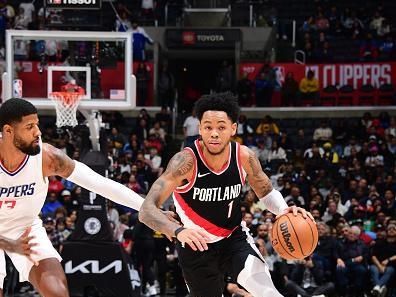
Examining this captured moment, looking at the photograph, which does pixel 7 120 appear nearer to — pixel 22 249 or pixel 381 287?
pixel 22 249

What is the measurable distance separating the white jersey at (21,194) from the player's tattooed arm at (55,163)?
2.2 inches

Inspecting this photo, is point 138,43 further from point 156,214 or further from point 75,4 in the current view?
point 156,214

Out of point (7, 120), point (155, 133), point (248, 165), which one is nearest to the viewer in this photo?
point (7, 120)

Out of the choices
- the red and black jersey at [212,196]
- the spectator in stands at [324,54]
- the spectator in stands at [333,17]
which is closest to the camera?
the red and black jersey at [212,196]

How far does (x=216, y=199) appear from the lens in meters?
7.18

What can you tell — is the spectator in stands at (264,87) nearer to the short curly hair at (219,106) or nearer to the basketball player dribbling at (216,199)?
the basketball player dribbling at (216,199)

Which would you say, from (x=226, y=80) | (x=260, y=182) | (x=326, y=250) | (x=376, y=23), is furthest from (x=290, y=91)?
(x=260, y=182)

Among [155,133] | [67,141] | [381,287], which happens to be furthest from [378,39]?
[381,287]

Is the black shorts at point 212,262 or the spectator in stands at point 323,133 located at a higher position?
the spectator in stands at point 323,133

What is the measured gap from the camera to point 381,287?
14.5 meters

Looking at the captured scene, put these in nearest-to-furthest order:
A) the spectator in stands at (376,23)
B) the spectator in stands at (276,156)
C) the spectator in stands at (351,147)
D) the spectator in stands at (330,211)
Answer: 1. the spectator in stands at (330,211)
2. the spectator in stands at (276,156)
3. the spectator in stands at (351,147)
4. the spectator in stands at (376,23)

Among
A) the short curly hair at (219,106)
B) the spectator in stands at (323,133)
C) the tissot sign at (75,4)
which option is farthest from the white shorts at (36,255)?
the spectator in stands at (323,133)

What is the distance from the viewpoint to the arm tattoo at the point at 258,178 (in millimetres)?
7391

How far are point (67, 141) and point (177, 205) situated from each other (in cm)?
1158
